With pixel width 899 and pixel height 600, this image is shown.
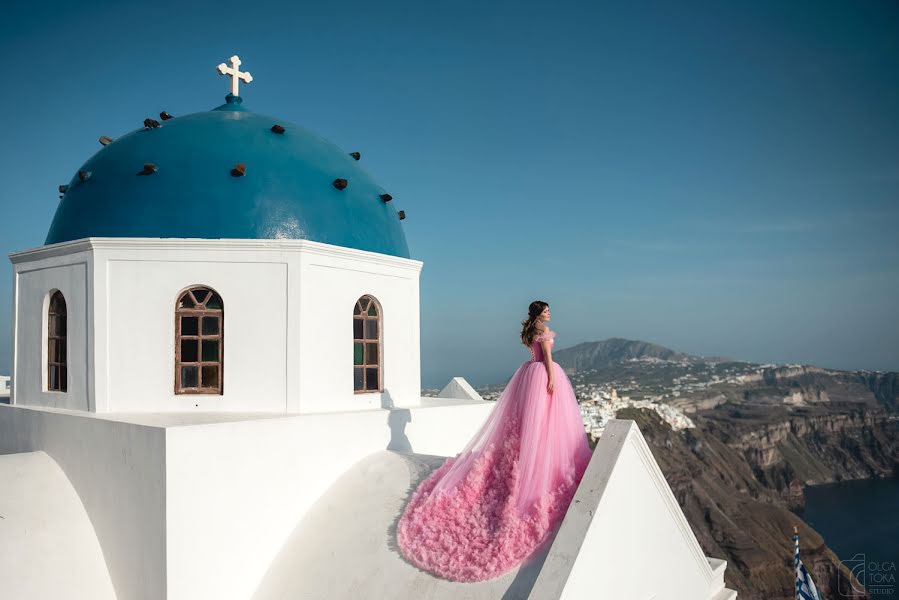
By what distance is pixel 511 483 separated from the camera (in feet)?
18.1

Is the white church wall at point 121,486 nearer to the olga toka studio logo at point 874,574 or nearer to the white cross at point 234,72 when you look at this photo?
the white cross at point 234,72

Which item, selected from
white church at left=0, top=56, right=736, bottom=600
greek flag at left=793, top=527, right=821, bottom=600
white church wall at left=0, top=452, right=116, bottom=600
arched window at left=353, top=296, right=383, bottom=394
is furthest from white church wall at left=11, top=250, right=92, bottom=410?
greek flag at left=793, top=527, right=821, bottom=600

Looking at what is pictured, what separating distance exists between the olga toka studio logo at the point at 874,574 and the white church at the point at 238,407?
54596 millimetres

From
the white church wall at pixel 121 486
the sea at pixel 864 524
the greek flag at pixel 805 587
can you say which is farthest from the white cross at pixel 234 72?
the sea at pixel 864 524

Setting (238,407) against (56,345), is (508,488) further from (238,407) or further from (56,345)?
(56,345)

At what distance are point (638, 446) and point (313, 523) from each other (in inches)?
133

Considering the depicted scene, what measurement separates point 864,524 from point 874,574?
42.3 feet

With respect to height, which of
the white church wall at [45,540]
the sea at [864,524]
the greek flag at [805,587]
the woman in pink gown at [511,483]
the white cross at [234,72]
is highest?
the white cross at [234,72]

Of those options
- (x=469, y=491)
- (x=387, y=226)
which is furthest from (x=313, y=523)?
(x=387, y=226)

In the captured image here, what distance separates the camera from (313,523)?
6.76 meters

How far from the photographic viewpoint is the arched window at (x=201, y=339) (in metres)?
7.45

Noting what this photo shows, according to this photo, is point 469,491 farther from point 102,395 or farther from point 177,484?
point 102,395

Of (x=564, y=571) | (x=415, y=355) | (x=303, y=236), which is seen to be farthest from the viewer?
(x=415, y=355)

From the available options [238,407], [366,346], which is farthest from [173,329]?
[366,346]
